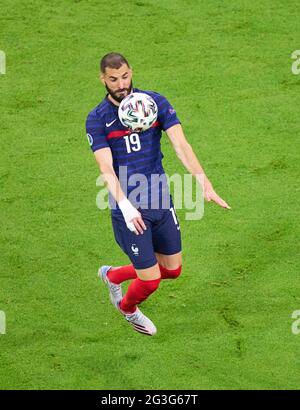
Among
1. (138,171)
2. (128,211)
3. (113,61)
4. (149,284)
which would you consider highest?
(113,61)

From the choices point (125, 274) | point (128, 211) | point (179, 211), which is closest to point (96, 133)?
point (128, 211)

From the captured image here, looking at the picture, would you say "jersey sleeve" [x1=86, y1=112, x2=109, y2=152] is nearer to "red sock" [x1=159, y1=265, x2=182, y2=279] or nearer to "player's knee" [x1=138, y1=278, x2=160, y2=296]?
"player's knee" [x1=138, y1=278, x2=160, y2=296]

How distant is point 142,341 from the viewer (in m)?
10.2

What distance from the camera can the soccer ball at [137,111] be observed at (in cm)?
934

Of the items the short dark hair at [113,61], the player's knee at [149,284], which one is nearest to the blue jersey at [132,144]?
the short dark hair at [113,61]

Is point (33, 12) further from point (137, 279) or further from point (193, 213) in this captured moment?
point (137, 279)

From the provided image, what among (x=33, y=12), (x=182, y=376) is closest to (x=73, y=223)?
(x=182, y=376)

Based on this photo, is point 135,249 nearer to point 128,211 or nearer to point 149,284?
point 149,284

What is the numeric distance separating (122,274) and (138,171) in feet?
4.18

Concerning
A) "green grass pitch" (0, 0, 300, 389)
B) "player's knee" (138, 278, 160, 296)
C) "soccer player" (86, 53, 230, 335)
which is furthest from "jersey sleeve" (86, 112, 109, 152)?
"green grass pitch" (0, 0, 300, 389)

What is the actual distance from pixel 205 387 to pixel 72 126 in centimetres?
512

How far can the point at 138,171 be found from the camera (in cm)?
969

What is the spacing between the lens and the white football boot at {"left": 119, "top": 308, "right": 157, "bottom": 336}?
1021 cm

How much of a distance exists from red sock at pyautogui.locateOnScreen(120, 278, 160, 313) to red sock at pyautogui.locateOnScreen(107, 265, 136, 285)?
0.29 m
